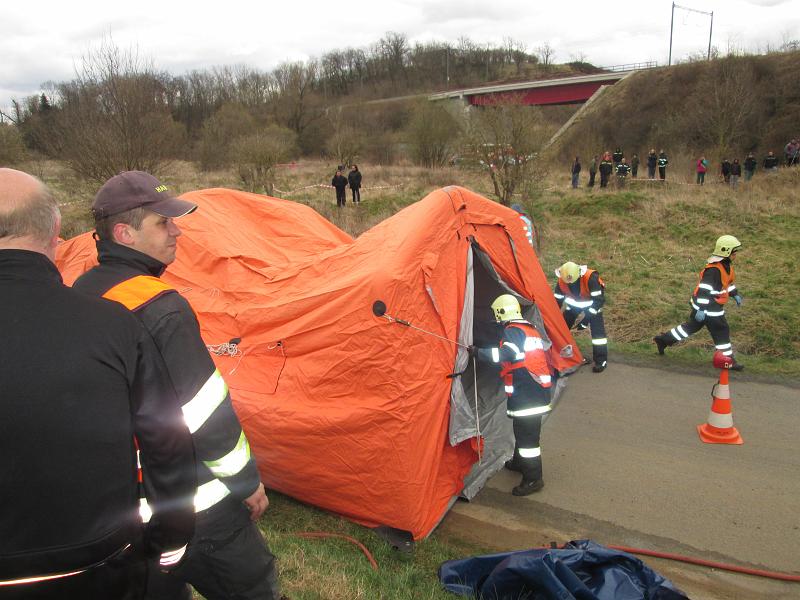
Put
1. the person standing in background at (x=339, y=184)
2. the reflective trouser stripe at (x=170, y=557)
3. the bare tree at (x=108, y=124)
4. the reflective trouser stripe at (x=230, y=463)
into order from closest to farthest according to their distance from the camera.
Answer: the reflective trouser stripe at (x=170, y=557) → the reflective trouser stripe at (x=230, y=463) → the bare tree at (x=108, y=124) → the person standing in background at (x=339, y=184)

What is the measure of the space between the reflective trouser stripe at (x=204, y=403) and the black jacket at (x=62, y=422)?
334 mm

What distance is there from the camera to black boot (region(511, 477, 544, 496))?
516 cm

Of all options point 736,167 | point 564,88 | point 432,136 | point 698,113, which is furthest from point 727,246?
point 564,88

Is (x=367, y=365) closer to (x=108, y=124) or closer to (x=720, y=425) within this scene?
(x=720, y=425)

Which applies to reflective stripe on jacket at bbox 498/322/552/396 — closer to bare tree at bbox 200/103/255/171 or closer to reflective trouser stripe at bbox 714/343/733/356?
reflective trouser stripe at bbox 714/343/733/356

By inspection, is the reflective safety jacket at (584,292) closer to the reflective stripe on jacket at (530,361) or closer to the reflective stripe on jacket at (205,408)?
the reflective stripe on jacket at (530,361)

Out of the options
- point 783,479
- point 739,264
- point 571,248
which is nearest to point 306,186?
point 571,248

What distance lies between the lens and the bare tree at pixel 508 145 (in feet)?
52.0

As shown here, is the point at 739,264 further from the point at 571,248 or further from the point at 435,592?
the point at 435,592

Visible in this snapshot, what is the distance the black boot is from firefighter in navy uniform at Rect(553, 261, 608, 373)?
9.20 ft

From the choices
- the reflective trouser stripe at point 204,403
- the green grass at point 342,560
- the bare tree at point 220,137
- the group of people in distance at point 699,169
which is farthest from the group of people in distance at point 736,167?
the bare tree at point 220,137

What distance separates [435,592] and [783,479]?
349 centimetres

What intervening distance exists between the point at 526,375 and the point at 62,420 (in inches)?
163

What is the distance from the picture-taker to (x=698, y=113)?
31922 millimetres
